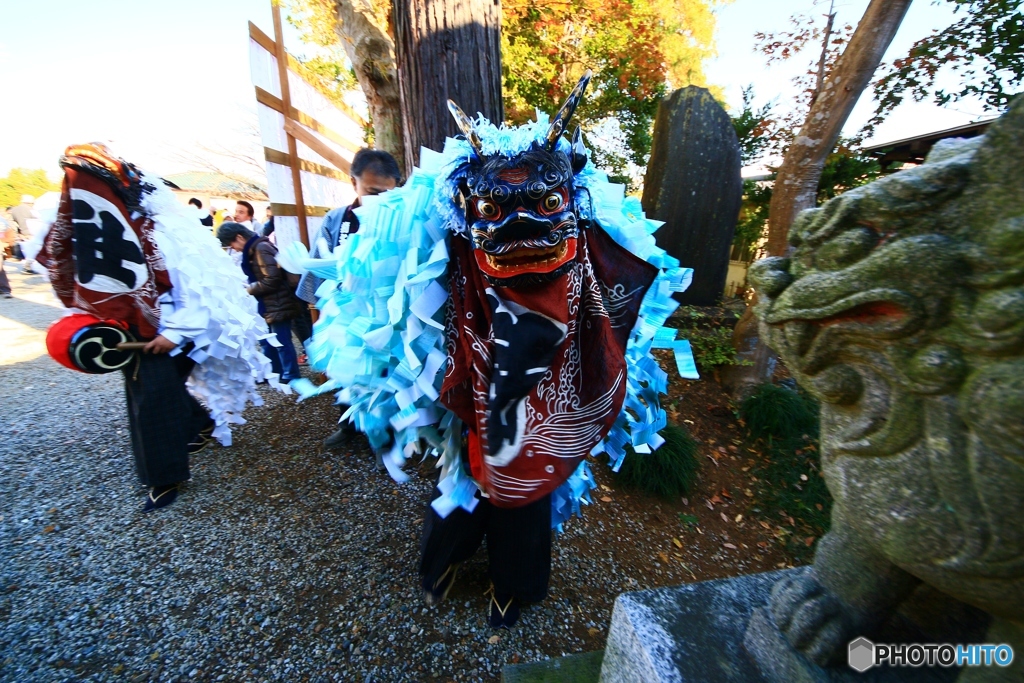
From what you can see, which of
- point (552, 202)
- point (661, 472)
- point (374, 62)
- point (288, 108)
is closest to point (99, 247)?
point (552, 202)

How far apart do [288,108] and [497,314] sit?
4445 mm

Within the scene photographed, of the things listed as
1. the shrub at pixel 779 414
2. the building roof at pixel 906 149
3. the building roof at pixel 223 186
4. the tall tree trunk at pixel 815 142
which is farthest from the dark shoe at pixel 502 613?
the building roof at pixel 223 186

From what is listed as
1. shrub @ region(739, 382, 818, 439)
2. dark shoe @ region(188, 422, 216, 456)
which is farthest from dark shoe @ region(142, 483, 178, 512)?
shrub @ region(739, 382, 818, 439)

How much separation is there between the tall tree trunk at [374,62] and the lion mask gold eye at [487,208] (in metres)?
4.35

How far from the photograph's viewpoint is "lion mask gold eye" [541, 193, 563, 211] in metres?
1.45

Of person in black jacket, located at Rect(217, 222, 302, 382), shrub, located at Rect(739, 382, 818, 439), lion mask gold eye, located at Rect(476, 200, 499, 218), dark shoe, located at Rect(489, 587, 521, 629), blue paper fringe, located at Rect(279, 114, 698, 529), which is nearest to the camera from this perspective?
lion mask gold eye, located at Rect(476, 200, 499, 218)

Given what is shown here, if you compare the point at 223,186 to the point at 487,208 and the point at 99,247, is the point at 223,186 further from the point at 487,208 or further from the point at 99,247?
the point at 487,208

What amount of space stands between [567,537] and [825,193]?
206 inches

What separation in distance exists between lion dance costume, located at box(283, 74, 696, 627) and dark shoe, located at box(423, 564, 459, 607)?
25 cm

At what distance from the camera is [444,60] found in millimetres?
2426

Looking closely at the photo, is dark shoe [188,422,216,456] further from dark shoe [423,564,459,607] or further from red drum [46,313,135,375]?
dark shoe [423,564,459,607]

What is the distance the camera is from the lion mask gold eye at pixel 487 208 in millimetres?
1423

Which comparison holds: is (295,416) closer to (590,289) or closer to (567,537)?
(567,537)

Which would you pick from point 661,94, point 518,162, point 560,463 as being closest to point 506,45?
point 661,94
